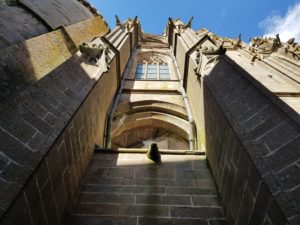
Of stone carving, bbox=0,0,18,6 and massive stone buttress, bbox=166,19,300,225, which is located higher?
stone carving, bbox=0,0,18,6

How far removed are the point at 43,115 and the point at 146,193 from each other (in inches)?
73.8

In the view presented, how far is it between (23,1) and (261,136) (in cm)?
538

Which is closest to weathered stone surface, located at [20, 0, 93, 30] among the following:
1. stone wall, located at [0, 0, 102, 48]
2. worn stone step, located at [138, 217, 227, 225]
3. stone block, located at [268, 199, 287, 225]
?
stone wall, located at [0, 0, 102, 48]

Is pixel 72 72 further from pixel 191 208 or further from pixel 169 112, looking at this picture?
pixel 169 112

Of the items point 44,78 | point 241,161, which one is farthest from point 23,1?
point 241,161

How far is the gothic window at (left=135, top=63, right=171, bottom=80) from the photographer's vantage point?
10.2 meters

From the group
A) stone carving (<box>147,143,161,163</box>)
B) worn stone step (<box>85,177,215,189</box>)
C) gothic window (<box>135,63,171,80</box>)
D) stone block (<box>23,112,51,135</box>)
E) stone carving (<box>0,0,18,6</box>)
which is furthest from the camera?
gothic window (<box>135,63,171,80</box>)

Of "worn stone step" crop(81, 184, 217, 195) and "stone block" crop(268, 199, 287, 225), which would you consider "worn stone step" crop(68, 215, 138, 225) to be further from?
"stone block" crop(268, 199, 287, 225)

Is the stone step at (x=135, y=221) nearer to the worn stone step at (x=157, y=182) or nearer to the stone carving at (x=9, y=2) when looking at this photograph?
the worn stone step at (x=157, y=182)

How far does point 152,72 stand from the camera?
10828 millimetres

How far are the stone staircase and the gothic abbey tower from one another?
0.01m

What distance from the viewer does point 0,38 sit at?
371 cm

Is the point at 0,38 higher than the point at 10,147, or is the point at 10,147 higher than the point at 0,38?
the point at 0,38

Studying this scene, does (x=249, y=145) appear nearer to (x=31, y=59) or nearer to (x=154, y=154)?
(x=154, y=154)
